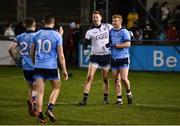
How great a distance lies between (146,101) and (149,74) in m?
8.21

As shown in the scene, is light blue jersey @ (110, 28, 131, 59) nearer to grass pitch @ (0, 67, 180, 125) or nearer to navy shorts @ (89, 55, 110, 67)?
navy shorts @ (89, 55, 110, 67)

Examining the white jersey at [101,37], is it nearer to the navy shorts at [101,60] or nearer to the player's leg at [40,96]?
the navy shorts at [101,60]

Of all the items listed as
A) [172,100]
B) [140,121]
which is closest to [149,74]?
[172,100]

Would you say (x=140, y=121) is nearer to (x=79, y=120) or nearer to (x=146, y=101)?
(x=79, y=120)

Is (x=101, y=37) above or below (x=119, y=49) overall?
above

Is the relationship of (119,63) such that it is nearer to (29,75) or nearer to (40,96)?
(29,75)

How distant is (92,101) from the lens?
15.7 meters

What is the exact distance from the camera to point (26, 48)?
42.7 ft

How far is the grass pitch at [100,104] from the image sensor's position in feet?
41.3

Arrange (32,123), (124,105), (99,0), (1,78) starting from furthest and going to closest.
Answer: (99,0)
(1,78)
(124,105)
(32,123)

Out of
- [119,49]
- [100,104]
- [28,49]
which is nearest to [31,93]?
Result: [28,49]

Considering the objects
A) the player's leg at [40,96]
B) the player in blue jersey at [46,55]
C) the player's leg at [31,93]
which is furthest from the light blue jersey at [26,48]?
the player's leg at [40,96]

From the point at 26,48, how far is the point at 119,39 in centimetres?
286

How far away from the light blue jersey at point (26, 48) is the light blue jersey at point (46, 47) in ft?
3.03
